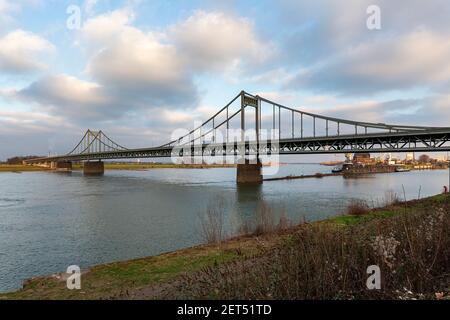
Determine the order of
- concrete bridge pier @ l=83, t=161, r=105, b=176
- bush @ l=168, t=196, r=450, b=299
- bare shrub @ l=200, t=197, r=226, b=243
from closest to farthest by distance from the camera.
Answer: bush @ l=168, t=196, r=450, b=299, bare shrub @ l=200, t=197, r=226, b=243, concrete bridge pier @ l=83, t=161, r=105, b=176

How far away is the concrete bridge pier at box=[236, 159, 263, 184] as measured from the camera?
2395 inches

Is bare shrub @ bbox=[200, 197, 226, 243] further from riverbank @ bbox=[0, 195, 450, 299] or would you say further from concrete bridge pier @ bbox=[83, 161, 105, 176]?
concrete bridge pier @ bbox=[83, 161, 105, 176]

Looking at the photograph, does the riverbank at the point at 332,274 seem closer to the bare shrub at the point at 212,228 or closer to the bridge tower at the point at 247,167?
the bare shrub at the point at 212,228

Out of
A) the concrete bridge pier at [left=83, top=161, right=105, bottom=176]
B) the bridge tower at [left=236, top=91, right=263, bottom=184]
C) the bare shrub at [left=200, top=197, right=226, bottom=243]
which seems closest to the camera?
the bare shrub at [left=200, top=197, right=226, bottom=243]

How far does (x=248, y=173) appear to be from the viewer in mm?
61438

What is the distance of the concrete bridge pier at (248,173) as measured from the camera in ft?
200

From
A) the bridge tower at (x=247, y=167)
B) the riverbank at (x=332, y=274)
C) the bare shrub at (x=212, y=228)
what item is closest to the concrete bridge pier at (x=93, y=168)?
the bridge tower at (x=247, y=167)

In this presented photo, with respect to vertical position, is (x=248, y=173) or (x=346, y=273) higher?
(x=346, y=273)

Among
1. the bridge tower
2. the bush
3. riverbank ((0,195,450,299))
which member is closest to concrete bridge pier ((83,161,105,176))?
the bridge tower

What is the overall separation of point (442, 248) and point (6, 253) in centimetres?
1531

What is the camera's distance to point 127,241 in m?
15.3

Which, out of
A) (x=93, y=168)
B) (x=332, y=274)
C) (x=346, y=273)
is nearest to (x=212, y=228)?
(x=332, y=274)

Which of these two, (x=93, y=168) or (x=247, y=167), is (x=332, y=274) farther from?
(x=93, y=168)
